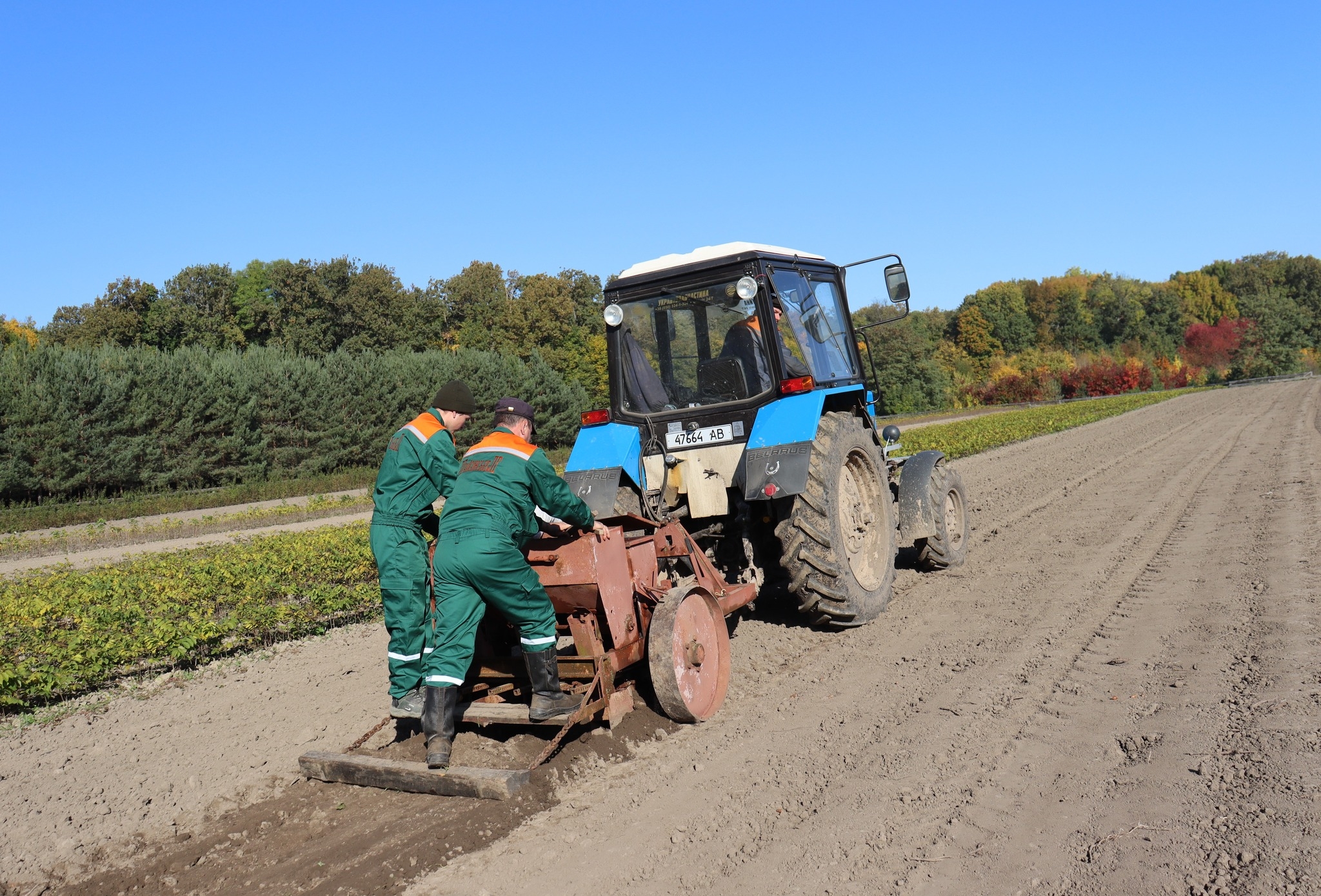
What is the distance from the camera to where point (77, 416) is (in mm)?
22938

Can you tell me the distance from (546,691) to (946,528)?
15.2 ft

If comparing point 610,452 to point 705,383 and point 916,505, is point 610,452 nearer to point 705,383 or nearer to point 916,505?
point 705,383

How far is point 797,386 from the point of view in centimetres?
635

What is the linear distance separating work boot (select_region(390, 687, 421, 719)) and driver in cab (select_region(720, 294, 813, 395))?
9.78 feet

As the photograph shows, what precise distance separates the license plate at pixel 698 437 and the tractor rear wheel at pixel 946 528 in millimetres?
2088

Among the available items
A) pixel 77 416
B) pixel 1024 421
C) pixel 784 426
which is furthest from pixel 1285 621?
pixel 1024 421

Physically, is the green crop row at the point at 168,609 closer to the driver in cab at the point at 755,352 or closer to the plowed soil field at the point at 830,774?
the plowed soil field at the point at 830,774

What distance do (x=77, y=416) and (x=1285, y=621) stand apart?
2449 centimetres

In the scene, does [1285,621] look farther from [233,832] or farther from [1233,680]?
[233,832]

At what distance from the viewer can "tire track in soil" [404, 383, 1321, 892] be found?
3.37 metres

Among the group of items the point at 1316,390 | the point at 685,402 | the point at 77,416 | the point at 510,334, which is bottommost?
the point at 1316,390

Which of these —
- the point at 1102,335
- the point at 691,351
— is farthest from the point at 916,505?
the point at 1102,335

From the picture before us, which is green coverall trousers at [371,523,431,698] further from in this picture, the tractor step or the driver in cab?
the driver in cab

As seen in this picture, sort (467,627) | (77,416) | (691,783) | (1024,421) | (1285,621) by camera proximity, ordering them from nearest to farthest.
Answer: (691,783)
(467,627)
(1285,621)
(77,416)
(1024,421)
